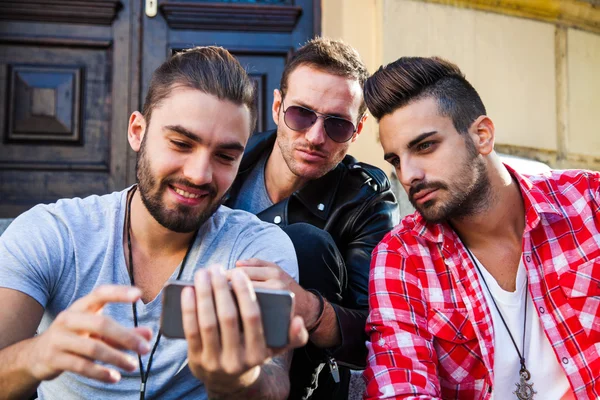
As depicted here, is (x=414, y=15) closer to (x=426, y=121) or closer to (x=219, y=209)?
(x=426, y=121)

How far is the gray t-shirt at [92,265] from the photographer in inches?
77.6

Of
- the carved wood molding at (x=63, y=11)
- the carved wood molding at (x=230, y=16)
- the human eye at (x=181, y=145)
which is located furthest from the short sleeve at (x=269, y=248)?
the carved wood molding at (x=63, y=11)

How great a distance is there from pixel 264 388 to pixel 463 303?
1.09 m

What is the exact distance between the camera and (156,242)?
2.23m

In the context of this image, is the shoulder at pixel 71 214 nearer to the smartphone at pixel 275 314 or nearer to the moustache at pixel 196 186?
the moustache at pixel 196 186

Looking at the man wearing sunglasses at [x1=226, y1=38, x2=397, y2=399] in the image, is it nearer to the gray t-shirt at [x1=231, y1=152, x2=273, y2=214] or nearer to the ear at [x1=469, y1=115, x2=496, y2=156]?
the gray t-shirt at [x1=231, y1=152, x2=273, y2=214]

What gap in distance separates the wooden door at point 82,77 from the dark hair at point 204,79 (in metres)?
2.00

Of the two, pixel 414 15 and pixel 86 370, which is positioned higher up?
pixel 414 15

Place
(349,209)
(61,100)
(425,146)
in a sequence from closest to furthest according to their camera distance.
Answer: (425,146)
(349,209)
(61,100)

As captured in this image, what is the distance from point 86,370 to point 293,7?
3.55 metres

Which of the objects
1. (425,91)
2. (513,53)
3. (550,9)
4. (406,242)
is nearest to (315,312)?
(406,242)

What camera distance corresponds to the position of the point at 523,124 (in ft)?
15.8

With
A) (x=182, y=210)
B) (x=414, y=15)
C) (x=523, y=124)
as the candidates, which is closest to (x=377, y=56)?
(x=414, y=15)

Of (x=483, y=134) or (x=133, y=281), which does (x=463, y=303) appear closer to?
(x=483, y=134)
